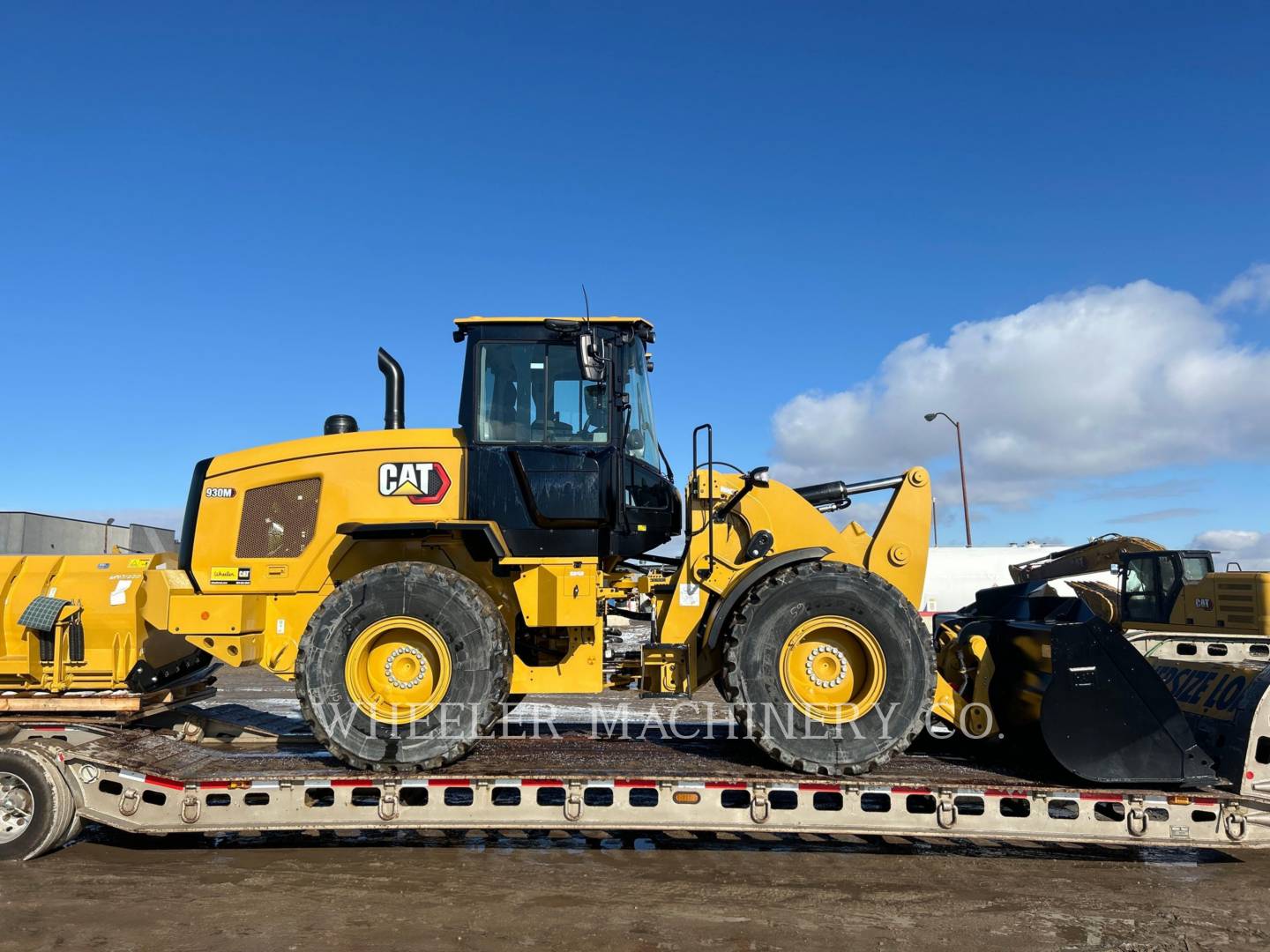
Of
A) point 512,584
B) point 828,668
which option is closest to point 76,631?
point 512,584

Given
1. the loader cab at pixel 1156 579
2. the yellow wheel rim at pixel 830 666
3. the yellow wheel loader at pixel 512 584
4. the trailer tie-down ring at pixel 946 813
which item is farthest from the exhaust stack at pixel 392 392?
the loader cab at pixel 1156 579

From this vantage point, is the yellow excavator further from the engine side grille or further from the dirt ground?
the engine side grille

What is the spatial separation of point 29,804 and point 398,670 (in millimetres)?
2419

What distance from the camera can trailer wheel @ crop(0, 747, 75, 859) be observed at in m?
5.39

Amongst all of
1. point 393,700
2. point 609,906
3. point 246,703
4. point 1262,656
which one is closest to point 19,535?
point 246,703

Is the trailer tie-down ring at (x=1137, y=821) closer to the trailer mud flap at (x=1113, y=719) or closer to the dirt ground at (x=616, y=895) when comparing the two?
the trailer mud flap at (x=1113, y=719)

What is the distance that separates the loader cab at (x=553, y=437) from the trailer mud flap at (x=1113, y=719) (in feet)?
9.36

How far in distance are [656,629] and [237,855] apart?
10.2ft

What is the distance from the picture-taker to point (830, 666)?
18.5 feet

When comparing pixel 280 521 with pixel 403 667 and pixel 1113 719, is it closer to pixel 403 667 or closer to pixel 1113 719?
pixel 403 667

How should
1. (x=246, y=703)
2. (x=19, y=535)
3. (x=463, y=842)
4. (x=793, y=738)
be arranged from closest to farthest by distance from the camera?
(x=793, y=738), (x=463, y=842), (x=246, y=703), (x=19, y=535)

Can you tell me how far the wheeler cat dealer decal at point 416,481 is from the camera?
604cm

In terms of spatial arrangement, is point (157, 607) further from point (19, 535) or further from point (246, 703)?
point (19, 535)

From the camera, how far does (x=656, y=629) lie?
19.9 ft
